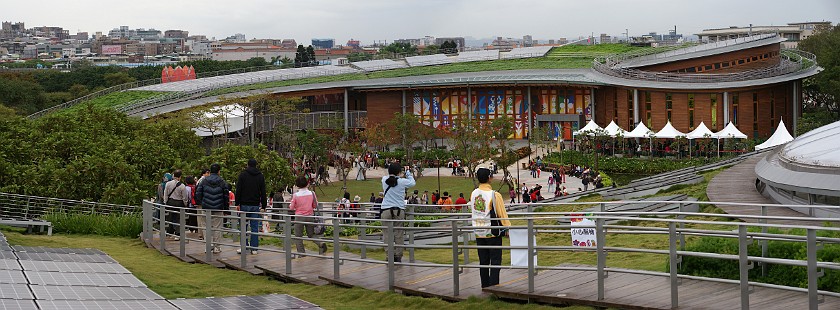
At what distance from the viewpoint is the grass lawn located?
10453 mm

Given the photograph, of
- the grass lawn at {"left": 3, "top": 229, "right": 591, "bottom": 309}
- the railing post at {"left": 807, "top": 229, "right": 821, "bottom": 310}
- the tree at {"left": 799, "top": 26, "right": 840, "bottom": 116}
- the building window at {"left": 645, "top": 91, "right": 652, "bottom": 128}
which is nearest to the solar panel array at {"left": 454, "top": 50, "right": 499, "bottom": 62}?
the tree at {"left": 799, "top": 26, "right": 840, "bottom": 116}

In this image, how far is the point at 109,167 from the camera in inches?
962

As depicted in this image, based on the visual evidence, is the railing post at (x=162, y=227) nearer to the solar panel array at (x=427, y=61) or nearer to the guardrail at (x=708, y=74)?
the guardrail at (x=708, y=74)

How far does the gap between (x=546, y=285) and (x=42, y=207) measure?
16.8 m

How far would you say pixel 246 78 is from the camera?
231 ft

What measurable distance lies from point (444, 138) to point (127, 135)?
30.7m

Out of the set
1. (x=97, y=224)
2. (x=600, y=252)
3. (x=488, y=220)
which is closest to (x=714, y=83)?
(x=97, y=224)

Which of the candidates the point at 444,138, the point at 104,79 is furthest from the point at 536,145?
the point at 104,79

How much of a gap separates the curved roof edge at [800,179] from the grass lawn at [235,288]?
27.2ft

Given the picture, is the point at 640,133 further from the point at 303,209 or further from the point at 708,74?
the point at 303,209

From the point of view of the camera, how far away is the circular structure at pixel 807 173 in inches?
656

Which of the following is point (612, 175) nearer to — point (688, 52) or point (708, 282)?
point (688, 52)

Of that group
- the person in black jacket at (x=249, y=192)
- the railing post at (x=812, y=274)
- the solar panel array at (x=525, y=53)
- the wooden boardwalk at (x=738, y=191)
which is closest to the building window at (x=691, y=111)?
the wooden boardwalk at (x=738, y=191)

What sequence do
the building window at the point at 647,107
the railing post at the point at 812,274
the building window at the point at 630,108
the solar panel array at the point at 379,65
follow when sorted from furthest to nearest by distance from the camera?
1. the solar panel array at the point at 379,65
2. the building window at the point at 630,108
3. the building window at the point at 647,107
4. the railing post at the point at 812,274
